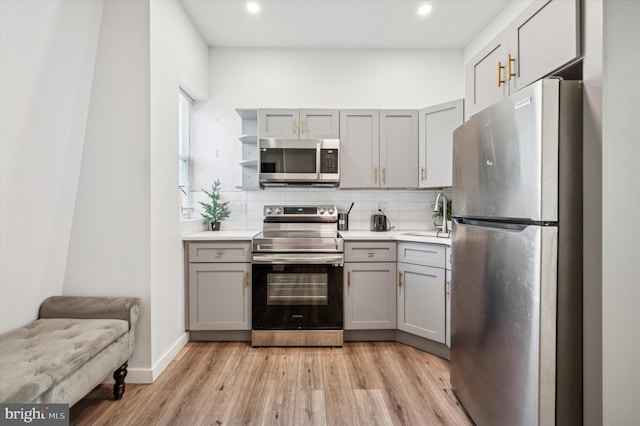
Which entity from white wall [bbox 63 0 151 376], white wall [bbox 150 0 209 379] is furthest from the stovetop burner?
white wall [bbox 63 0 151 376]

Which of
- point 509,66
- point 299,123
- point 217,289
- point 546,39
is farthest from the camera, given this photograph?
point 299,123

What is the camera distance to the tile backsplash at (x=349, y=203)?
11.2 ft

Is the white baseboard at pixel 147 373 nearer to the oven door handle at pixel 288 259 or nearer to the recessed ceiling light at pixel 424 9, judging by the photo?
the oven door handle at pixel 288 259

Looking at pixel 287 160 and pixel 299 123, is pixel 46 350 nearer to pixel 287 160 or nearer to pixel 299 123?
pixel 287 160

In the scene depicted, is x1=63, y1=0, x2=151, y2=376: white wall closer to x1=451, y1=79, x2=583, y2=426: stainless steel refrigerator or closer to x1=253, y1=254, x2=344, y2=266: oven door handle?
x1=253, y1=254, x2=344, y2=266: oven door handle

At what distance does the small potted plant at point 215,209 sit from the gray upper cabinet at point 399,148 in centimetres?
166

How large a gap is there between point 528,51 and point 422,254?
5.16 ft

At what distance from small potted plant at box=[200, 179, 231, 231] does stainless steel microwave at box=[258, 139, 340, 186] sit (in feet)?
2.02

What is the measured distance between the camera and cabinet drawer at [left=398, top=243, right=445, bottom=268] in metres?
2.51

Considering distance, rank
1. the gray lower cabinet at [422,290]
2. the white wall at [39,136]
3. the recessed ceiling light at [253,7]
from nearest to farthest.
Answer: the white wall at [39,136]
the gray lower cabinet at [422,290]
the recessed ceiling light at [253,7]

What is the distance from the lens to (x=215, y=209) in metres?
3.25

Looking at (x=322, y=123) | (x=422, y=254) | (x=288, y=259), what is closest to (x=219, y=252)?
(x=288, y=259)

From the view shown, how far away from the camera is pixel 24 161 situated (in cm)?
169

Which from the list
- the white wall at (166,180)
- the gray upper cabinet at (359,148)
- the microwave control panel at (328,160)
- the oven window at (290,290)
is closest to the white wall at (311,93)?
the gray upper cabinet at (359,148)
